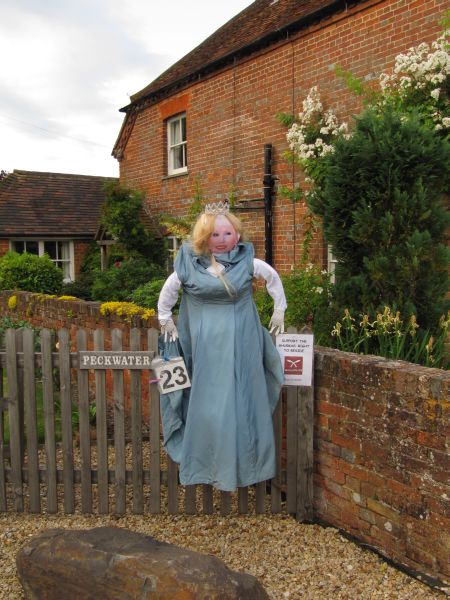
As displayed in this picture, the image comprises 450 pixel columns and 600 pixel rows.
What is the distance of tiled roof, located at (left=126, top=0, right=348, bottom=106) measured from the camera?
8.75 m

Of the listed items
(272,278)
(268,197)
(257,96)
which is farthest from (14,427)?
(257,96)

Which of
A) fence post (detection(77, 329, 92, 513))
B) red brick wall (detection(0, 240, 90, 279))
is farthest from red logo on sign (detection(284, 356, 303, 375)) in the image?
red brick wall (detection(0, 240, 90, 279))

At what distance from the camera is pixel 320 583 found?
10.3 ft

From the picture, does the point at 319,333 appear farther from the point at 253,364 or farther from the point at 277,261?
the point at 277,261

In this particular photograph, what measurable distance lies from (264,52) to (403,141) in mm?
5549

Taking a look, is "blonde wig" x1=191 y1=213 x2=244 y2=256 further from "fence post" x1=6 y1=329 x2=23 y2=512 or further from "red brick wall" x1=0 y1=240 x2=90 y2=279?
"red brick wall" x1=0 y1=240 x2=90 y2=279

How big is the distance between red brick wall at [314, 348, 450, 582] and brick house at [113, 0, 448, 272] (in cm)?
522

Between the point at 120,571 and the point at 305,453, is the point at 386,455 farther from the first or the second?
the point at 120,571

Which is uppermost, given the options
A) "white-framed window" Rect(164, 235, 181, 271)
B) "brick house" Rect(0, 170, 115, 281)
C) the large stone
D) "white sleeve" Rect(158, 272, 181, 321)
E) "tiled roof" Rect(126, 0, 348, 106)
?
"tiled roof" Rect(126, 0, 348, 106)

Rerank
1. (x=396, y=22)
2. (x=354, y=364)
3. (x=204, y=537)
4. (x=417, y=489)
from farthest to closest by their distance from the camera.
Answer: (x=396, y=22)
(x=204, y=537)
(x=354, y=364)
(x=417, y=489)

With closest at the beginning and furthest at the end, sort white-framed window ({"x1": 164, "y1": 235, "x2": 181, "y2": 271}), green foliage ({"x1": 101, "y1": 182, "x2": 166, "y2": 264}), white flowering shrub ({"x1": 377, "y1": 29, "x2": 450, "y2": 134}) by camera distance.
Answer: white flowering shrub ({"x1": 377, "y1": 29, "x2": 450, "y2": 134}) → green foliage ({"x1": 101, "y1": 182, "x2": 166, "y2": 264}) → white-framed window ({"x1": 164, "y1": 235, "x2": 181, "y2": 271})

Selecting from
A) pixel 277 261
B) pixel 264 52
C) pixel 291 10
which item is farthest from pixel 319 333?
pixel 291 10

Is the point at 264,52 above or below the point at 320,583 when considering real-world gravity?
above

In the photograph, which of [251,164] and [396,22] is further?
[251,164]
